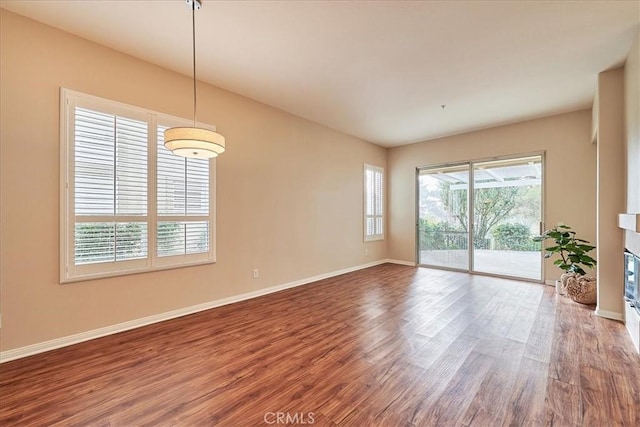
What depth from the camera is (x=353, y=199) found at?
6285mm

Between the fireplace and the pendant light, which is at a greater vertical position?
the pendant light

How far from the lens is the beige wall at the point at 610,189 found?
131 inches

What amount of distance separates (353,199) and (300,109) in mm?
2385

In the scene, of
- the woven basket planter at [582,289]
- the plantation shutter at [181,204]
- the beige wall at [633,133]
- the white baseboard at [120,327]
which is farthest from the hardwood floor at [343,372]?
the beige wall at [633,133]

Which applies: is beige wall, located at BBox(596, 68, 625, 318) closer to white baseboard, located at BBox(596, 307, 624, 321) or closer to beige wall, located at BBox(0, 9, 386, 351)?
white baseboard, located at BBox(596, 307, 624, 321)

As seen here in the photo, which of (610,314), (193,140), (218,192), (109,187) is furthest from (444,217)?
(109,187)

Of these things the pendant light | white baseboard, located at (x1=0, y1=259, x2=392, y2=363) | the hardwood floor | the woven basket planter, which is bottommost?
the hardwood floor

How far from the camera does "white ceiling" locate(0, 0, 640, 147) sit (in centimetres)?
243

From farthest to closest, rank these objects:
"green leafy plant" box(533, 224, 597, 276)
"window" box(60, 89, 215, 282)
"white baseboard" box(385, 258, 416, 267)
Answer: "white baseboard" box(385, 258, 416, 267), "green leafy plant" box(533, 224, 597, 276), "window" box(60, 89, 215, 282)

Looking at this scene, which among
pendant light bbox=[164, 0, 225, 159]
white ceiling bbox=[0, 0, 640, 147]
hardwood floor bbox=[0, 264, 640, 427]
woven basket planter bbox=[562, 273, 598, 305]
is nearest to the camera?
hardwood floor bbox=[0, 264, 640, 427]

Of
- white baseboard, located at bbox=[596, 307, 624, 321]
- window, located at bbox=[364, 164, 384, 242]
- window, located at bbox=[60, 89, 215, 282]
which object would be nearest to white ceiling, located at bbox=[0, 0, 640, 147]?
window, located at bbox=[60, 89, 215, 282]

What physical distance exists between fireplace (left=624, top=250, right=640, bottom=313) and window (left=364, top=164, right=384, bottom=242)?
4203 millimetres

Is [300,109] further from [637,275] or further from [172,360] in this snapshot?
[637,275]

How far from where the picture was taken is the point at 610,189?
3381 millimetres
